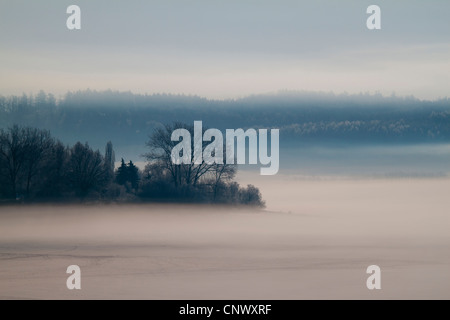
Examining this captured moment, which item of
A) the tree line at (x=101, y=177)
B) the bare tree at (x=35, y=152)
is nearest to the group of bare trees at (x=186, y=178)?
the tree line at (x=101, y=177)

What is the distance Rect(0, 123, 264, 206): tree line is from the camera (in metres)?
32.0

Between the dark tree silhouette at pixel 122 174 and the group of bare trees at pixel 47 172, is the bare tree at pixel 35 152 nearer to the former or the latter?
the group of bare trees at pixel 47 172

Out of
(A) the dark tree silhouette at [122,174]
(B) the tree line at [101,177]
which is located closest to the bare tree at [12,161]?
(B) the tree line at [101,177]

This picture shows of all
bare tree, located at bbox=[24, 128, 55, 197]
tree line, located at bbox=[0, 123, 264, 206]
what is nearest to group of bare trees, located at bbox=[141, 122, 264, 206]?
tree line, located at bbox=[0, 123, 264, 206]

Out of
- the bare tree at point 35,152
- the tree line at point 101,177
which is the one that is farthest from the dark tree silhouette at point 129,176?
the bare tree at point 35,152

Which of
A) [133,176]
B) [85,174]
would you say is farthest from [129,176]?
[85,174]

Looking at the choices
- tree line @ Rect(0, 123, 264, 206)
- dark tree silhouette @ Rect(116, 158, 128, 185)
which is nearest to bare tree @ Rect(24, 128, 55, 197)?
tree line @ Rect(0, 123, 264, 206)

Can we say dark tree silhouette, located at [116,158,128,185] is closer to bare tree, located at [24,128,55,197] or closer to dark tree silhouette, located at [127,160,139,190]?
dark tree silhouette, located at [127,160,139,190]

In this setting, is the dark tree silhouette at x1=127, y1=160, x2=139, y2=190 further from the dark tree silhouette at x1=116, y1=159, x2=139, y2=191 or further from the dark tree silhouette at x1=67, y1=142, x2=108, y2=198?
the dark tree silhouette at x1=67, y1=142, x2=108, y2=198

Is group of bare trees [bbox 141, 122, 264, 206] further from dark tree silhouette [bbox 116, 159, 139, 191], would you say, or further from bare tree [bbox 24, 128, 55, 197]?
bare tree [bbox 24, 128, 55, 197]

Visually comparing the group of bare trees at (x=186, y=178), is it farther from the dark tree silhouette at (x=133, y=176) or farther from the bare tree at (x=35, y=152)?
the bare tree at (x=35, y=152)

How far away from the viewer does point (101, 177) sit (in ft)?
108

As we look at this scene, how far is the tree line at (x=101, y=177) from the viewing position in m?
32.0

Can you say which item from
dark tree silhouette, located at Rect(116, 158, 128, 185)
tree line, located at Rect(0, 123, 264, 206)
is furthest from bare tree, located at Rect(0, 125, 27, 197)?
dark tree silhouette, located at Rect(116, 158, 128, 185)
